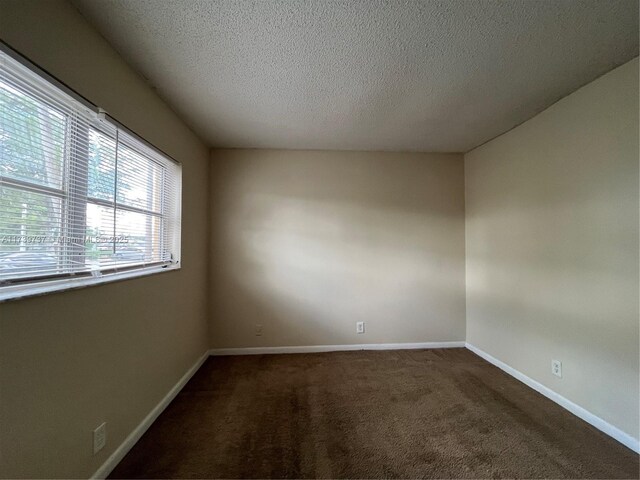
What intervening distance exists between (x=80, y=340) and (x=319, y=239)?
2163 mm

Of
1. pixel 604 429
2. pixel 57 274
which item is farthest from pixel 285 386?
pixel 604 429

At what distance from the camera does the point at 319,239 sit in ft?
9.78

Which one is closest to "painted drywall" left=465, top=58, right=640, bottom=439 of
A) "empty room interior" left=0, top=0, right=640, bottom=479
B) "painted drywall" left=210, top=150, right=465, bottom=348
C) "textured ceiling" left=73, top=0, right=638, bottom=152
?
"empty room interior" left=0, top=0, right=640, bottom=479

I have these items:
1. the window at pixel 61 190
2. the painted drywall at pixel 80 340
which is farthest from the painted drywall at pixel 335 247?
the window at pixel 61 190

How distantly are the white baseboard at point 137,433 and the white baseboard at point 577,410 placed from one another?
299cm

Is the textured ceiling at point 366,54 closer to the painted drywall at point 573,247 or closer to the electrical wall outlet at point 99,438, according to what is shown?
the painted drywall at point 573,247

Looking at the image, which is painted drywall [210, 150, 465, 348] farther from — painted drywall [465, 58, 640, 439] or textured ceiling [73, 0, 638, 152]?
textured ceiling [73, 0, 638, 152]

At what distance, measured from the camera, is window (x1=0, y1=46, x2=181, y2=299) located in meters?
0.94

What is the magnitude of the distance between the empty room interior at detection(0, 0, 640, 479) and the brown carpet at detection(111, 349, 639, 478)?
0.7 inches

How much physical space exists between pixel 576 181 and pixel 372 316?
2.17 m

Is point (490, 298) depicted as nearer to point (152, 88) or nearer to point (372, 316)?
point (372, 316)

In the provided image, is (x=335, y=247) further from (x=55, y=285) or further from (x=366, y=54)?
(x=55, y=285)

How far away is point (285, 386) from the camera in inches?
87.4

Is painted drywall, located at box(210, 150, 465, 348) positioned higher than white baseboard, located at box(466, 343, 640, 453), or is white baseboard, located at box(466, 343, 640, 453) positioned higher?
painted drywall, located at box(210, 150, 465, 348)
